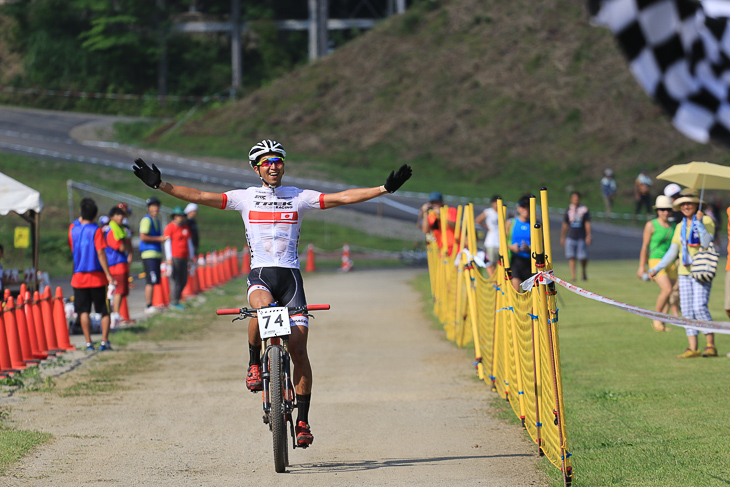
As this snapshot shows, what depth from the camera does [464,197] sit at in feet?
147

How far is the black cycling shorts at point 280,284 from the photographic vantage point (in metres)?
7.57

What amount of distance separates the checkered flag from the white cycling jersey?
15.6 ft

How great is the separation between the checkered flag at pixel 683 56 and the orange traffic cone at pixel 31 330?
1048 cm

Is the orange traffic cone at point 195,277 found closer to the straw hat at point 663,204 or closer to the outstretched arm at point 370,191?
the straw hat at point 663,204

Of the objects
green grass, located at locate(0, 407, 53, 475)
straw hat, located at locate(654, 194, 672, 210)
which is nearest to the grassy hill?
straw hat, located at locate(654, 194, 672, 210)

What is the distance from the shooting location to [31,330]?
12.6m

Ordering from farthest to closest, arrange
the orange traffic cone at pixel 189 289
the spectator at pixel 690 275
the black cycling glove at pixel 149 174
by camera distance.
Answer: the orange traffic cone at pixel 189 289
the spectator at pixel 690 275
the black cycling glove at pixel 149 174

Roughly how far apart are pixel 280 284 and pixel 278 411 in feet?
3.45

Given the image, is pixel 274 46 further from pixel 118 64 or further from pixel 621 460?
pixel 621 460

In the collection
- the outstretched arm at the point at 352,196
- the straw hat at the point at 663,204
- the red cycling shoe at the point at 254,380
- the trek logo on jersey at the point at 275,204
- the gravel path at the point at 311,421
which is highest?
the outstretched arm at the point at 352,196

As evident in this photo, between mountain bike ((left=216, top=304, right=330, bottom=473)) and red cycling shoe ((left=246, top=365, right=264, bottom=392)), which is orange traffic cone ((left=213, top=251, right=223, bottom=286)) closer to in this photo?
red cycling shoe ((left=246, top=365, right=264, bottom=392))

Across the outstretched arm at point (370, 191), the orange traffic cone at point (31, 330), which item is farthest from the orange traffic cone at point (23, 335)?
the outstretched arm at point (370, 191)

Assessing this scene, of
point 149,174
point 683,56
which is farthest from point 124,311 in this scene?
point 683,56

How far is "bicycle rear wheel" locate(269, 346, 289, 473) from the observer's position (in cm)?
698
